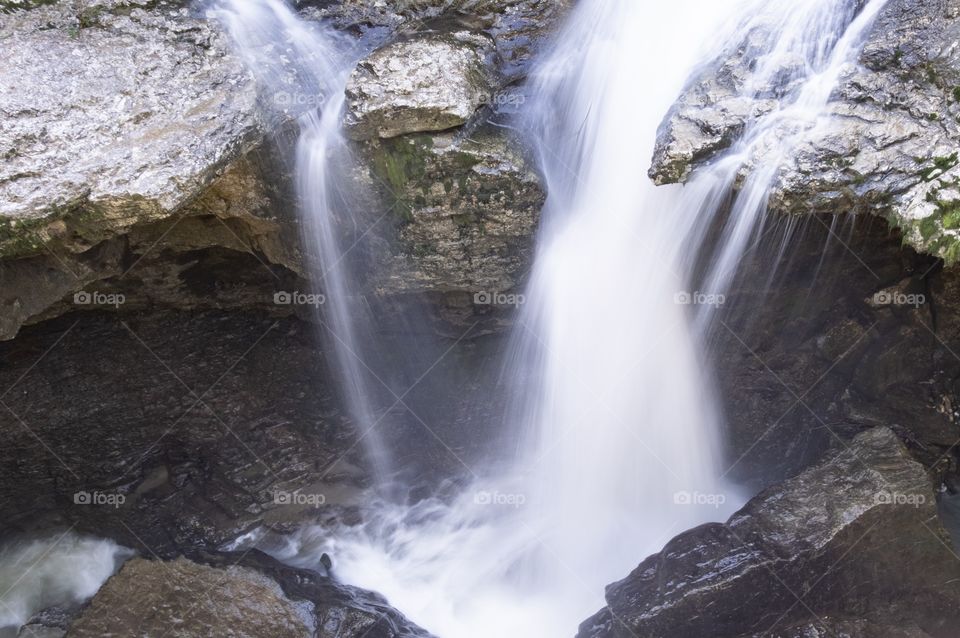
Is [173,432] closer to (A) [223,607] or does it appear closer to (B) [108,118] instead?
(A) [223,607]

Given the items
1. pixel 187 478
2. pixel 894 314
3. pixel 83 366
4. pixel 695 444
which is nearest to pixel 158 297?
pixel 83 366

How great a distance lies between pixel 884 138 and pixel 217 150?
3.45 metres

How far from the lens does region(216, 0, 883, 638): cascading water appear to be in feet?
14.1

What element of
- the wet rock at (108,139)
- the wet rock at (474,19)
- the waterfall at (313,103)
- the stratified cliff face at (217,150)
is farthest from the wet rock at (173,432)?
the wet rock at (474,19)

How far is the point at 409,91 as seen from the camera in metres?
4.14

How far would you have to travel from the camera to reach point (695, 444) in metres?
5.29

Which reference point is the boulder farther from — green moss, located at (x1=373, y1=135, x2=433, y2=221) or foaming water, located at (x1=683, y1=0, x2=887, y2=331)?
foaming water, located at (x1=683, y1=0, x2=887, y2=331)

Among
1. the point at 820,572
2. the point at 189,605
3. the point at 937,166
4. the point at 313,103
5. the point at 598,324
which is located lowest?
the point at 189,605

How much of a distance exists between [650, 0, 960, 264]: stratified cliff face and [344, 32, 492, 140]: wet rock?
1156mm

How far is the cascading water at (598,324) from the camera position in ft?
14.1

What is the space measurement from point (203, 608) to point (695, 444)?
11.4 ft

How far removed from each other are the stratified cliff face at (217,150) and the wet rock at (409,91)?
0.03 ft

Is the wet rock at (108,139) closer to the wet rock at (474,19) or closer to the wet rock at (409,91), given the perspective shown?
the wet rock at (409,91)

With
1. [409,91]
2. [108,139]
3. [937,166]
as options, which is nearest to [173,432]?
[108,139]
